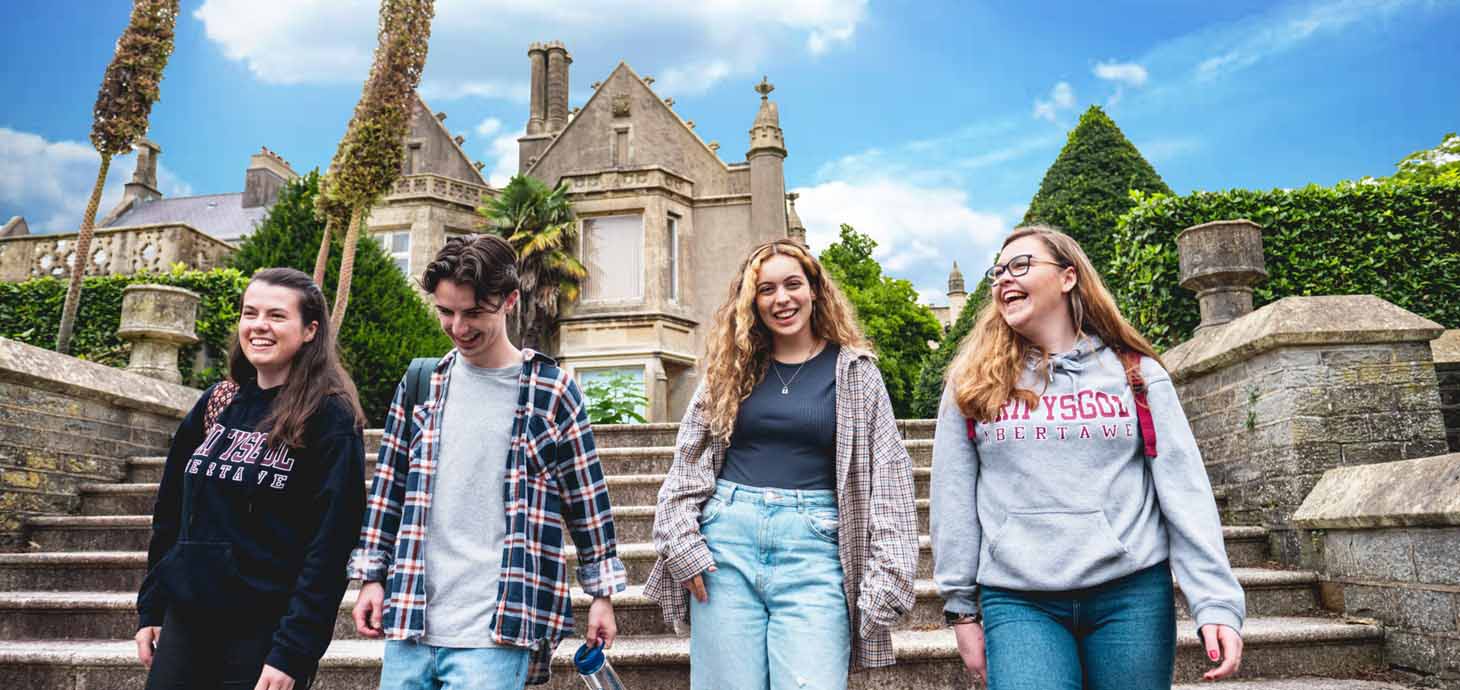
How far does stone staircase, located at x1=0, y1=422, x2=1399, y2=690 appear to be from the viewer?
338 cm

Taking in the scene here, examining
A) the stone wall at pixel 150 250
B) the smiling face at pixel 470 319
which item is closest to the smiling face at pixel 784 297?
the smiling face at pixel 470 319

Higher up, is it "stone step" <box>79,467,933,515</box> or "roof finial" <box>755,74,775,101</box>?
"roof finial" <box>755,74,775,101</box>

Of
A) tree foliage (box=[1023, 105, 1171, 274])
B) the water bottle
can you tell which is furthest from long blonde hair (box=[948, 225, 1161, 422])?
tree foliage (box=[1023, 105, 1171, 274])

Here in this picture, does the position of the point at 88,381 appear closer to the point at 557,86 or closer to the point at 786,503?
the point at 786,503

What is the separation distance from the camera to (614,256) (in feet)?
62.2

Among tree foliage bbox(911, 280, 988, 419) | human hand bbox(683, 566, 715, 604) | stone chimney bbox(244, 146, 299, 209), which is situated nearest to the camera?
human hand bbox(683, 566, 715, 604)

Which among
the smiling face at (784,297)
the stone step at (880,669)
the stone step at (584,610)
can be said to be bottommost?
the stone step at (880,669)

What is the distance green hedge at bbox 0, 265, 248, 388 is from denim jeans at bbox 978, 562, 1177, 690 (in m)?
6.73

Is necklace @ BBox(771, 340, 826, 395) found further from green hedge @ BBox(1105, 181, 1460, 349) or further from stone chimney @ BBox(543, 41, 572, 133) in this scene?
stone chimney @ BBox(543, 41, 572, 133)

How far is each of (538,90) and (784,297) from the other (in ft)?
75.3

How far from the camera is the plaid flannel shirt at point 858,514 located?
2.12 metres

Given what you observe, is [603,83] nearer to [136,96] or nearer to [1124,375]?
[136,96]

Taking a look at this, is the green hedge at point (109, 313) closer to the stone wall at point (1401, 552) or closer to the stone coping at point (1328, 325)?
the stone coping at point (1328, 325)

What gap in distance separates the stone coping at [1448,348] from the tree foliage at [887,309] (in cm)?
2337
